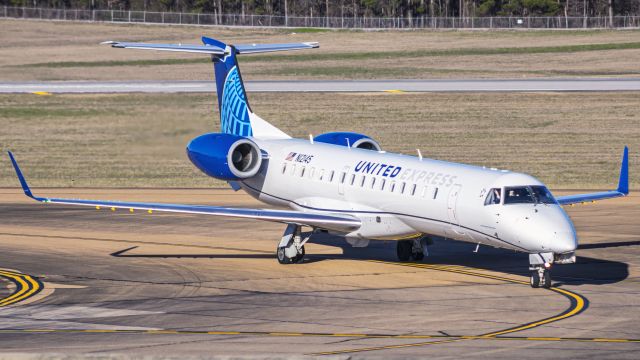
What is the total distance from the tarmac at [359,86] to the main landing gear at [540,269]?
4279 centimetres

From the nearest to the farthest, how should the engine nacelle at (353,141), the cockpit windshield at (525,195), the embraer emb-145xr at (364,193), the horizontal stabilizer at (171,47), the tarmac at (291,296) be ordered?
the tarmac at (291,296) → the embraer emb-145xr at (364,193) → the cockpit windshield at (525,195) → the horizontal stabilizer at (171,47) → the engine nacelle at (353,141)

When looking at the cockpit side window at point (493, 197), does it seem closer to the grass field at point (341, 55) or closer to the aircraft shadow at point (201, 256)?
the aircraft shadow at point (201, 256)

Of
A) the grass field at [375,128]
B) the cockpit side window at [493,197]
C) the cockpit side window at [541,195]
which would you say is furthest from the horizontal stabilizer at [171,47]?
the cockpit side window at [541,195]

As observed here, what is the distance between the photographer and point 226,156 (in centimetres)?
3150

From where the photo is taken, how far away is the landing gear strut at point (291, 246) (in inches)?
1190

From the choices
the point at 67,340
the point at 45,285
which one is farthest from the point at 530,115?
the point at 67,340

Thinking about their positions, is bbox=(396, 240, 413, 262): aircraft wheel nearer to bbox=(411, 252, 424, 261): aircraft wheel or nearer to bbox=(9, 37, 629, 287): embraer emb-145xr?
bbox=(9, 37, 629, 287): embraer emb-145xr

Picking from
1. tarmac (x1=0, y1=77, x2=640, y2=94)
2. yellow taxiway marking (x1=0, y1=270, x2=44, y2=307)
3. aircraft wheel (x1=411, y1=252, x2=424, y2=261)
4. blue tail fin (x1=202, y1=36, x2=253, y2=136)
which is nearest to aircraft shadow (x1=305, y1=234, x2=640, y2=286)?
aircraft wheel (x1=411, y1=252, x2=424, y2=261)

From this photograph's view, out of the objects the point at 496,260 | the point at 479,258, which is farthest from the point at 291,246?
the point at 496,260

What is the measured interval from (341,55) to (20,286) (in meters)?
71.4

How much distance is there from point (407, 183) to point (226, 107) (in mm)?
9624

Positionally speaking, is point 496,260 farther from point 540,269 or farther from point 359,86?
point 359,86

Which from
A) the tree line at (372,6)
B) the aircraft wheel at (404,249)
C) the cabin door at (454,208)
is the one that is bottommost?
the aircraft wheel at (404,249)

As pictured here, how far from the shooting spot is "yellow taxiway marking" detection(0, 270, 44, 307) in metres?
25.8
